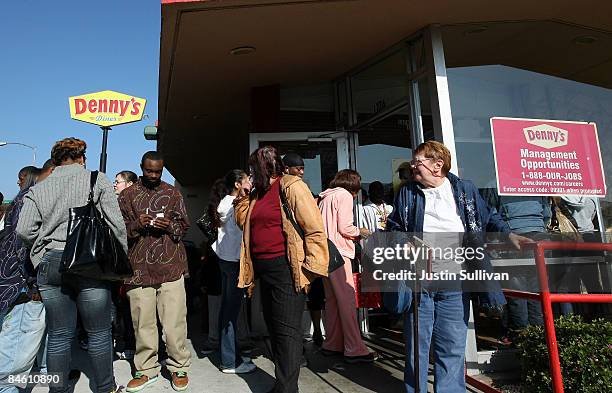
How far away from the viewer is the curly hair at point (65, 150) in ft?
9.12

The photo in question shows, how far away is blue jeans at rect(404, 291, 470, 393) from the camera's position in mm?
2566

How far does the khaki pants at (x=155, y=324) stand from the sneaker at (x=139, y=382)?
28mm

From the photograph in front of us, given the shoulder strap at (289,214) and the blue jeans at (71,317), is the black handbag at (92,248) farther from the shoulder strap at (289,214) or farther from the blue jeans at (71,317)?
the shoulder strap at (289,214)

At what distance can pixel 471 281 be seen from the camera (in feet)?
8.69

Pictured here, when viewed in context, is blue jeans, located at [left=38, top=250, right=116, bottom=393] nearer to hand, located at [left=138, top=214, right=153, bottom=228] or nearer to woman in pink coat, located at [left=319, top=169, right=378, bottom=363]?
hand, located at [left=138, top=214, right=153, bottom=228]

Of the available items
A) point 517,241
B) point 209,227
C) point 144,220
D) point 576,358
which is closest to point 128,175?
point 209,227

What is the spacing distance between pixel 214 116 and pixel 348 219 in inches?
155

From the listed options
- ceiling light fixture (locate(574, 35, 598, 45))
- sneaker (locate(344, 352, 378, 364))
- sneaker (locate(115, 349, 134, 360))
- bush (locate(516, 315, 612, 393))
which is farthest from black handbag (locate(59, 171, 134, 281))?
ceiling light fixture (locate(574, 35, 598, 45))

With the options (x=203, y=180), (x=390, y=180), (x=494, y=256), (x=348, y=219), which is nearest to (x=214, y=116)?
(x=390, y=180)

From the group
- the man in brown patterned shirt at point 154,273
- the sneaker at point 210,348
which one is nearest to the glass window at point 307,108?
the man in brown patterned shirt at point 154,273

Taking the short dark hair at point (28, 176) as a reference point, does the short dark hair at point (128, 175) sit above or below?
above

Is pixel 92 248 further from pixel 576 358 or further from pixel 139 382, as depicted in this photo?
pixel 576 358

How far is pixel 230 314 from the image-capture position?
350 centimetres

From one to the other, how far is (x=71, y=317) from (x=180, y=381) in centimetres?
98
